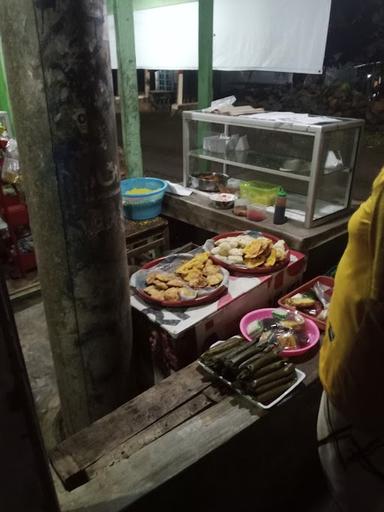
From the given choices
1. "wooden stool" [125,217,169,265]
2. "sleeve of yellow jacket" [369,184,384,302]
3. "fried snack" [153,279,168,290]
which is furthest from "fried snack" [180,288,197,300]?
"sleeve of yellow jacket" [369,184,384,302]

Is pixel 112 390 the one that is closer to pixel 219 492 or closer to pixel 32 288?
pixel 219 492

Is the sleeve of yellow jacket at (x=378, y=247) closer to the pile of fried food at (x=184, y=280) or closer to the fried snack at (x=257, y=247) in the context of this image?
the pile of fried food at (x=184, y=280)

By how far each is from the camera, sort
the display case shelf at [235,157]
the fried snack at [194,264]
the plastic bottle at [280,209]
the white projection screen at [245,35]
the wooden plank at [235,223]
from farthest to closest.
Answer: the white projection screen at [245,35]
the display case shelf at [235,157]
the plastic bottle at [280,209]
the wooden plank at [235,223]
the fried snack at [194,264]

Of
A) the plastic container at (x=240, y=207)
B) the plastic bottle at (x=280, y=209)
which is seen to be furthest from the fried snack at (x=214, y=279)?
the plastic container at (x=240, y=207)

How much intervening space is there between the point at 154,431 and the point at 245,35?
5901 mm

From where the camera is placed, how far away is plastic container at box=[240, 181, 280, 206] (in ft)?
14.7

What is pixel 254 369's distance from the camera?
2404 millimetres

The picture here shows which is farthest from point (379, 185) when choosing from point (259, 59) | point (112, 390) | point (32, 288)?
point (259, 59)

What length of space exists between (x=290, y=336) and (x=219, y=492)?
1105mm

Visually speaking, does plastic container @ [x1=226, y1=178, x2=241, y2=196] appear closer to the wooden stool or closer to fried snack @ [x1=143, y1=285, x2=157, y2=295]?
the wooden stool

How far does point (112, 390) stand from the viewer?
2.69 metres

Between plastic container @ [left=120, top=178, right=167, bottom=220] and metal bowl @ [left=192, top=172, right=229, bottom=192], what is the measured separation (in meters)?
0.47

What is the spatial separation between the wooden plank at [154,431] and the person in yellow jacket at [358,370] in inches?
34.1

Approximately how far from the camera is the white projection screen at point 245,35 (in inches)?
205
